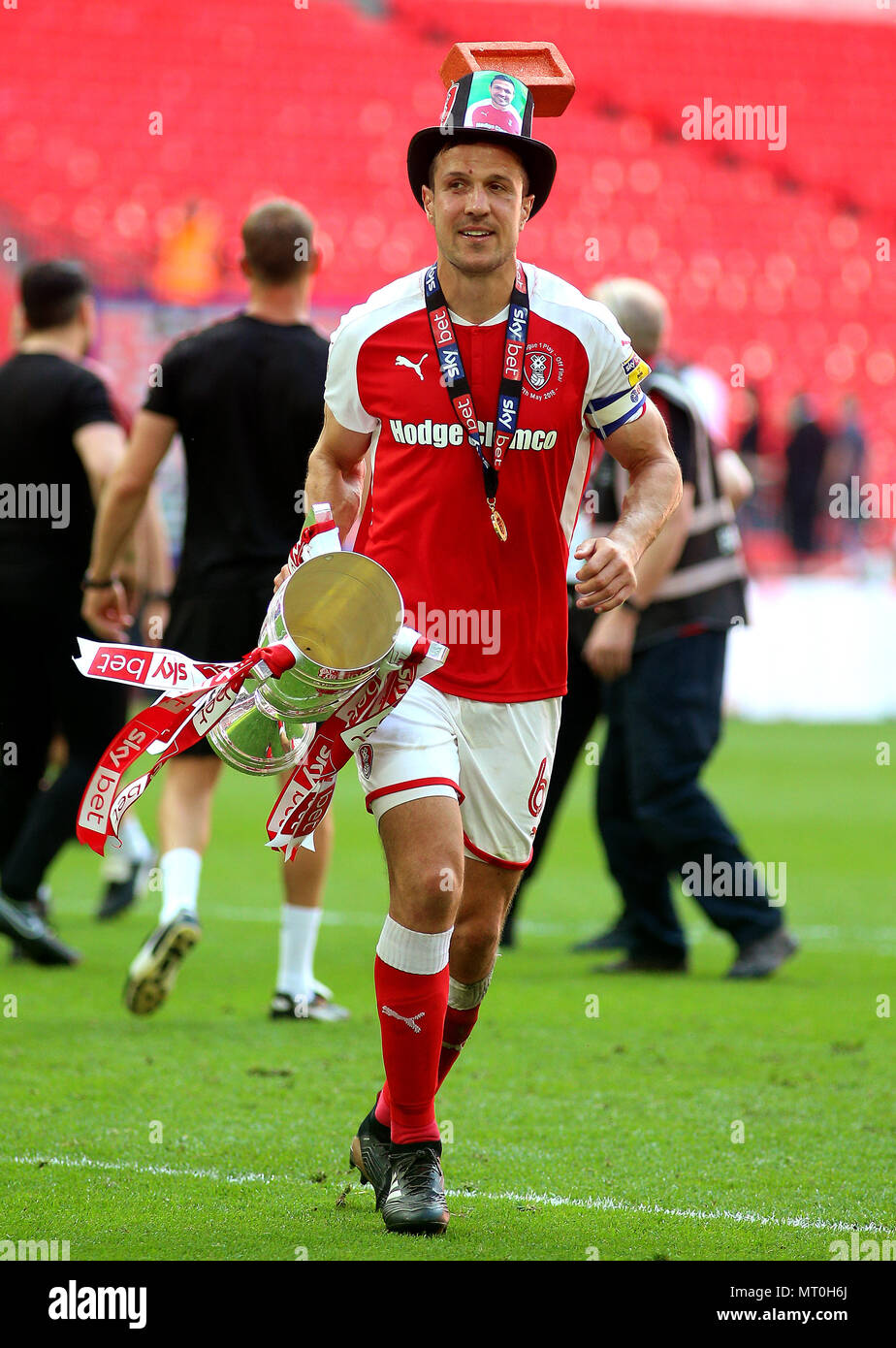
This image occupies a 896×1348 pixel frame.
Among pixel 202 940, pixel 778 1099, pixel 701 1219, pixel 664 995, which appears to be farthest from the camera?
pixel 202 940

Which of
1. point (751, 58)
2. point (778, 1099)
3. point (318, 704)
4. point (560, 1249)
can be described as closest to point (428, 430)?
point (318, 704)

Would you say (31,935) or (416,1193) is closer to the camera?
(416,1193)

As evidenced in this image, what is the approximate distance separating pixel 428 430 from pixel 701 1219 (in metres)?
1.69

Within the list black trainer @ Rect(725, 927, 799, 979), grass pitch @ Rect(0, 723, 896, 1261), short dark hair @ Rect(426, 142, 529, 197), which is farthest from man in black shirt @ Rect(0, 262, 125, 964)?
short dark hair @ Rect(426, 142, 529, 197)

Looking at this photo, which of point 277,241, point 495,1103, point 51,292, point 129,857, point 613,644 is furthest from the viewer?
point 129,857

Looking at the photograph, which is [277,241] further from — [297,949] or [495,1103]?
[495,1103]

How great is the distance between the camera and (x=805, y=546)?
19.9 m

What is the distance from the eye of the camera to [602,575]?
352 centimetres

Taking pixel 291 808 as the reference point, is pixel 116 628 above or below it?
above

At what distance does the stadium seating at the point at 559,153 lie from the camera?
2155cm

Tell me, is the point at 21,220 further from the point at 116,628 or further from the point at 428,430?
the point at 428,430

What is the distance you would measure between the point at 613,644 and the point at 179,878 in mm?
1892

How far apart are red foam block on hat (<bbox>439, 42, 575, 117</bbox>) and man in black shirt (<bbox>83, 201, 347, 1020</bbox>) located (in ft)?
6.01

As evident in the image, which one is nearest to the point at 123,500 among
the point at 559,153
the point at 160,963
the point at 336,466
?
the point at 160,963
